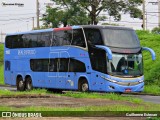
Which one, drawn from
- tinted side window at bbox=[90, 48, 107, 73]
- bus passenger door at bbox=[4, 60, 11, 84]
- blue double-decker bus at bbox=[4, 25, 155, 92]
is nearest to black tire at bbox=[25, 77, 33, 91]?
blue double-decker bus at bbox=[4, 25, 155, 92]

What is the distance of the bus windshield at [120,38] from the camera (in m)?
25.5

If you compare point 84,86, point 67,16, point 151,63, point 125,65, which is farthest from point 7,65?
point 67,16

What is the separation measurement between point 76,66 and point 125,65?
302 centimetres

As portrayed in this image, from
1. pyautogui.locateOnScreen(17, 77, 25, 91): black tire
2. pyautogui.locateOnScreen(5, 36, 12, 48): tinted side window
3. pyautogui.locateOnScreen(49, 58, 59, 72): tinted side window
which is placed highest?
pyautogui.locateOnScreen(5, 36, 12, 48): tinted side window

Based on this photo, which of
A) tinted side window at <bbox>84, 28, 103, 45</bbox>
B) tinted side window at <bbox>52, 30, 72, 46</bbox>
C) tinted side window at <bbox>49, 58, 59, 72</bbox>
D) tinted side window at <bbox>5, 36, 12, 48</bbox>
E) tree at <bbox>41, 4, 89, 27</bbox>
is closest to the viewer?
tinted side window at <bbox>84, 28, 103, 45</bbox>

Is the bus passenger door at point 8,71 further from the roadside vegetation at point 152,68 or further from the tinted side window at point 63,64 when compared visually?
the roadside vegetation at point 152,68

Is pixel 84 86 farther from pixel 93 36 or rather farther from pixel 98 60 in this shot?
pixel 93 36

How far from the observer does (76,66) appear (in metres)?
26.9

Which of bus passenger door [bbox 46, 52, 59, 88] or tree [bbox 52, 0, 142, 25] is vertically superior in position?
tree [bbox 52, 0, 142, 25]

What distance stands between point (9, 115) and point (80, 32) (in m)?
16.7

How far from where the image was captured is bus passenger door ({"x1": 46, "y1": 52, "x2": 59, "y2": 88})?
2856 cm

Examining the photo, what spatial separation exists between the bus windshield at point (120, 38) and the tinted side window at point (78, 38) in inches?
55.9

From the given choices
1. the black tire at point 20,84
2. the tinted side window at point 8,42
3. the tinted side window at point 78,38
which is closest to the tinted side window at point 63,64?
the tinted side window at point 78,38

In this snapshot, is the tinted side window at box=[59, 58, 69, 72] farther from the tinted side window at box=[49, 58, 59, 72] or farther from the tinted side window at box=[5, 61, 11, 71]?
the tinted side window at box=[5, 61, 11, 71]
